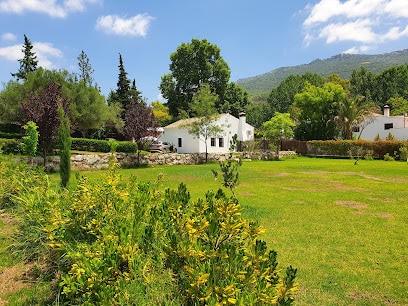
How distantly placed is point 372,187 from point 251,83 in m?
161

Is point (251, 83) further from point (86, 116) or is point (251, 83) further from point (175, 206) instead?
point (175, 206)

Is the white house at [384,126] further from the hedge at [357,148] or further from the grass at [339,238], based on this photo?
the grass at [339,238]

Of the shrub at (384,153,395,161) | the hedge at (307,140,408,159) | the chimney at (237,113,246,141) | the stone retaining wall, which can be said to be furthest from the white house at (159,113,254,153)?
the shrub at (384,153,395,161)

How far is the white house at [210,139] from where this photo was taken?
36.8m

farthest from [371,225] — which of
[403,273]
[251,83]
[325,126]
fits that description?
[251,83]

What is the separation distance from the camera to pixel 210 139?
3709 cm

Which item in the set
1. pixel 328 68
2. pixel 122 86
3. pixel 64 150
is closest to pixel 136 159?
pixel 64 150

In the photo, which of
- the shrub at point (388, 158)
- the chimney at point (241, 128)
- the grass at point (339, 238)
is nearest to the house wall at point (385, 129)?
the shrub at point (388, 158)

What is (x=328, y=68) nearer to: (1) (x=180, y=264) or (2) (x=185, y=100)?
(2) (x=185, y=100)

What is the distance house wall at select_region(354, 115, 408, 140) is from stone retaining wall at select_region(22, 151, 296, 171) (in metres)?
16.3

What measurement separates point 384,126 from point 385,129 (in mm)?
523

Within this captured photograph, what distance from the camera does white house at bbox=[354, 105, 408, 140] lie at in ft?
124

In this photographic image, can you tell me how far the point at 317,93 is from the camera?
42.1 metres

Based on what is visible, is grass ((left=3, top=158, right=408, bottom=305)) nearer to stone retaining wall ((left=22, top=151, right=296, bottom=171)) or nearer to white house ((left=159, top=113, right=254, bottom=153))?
stone retaining wall ((left=22, top=151, right=296, bottom=171))
